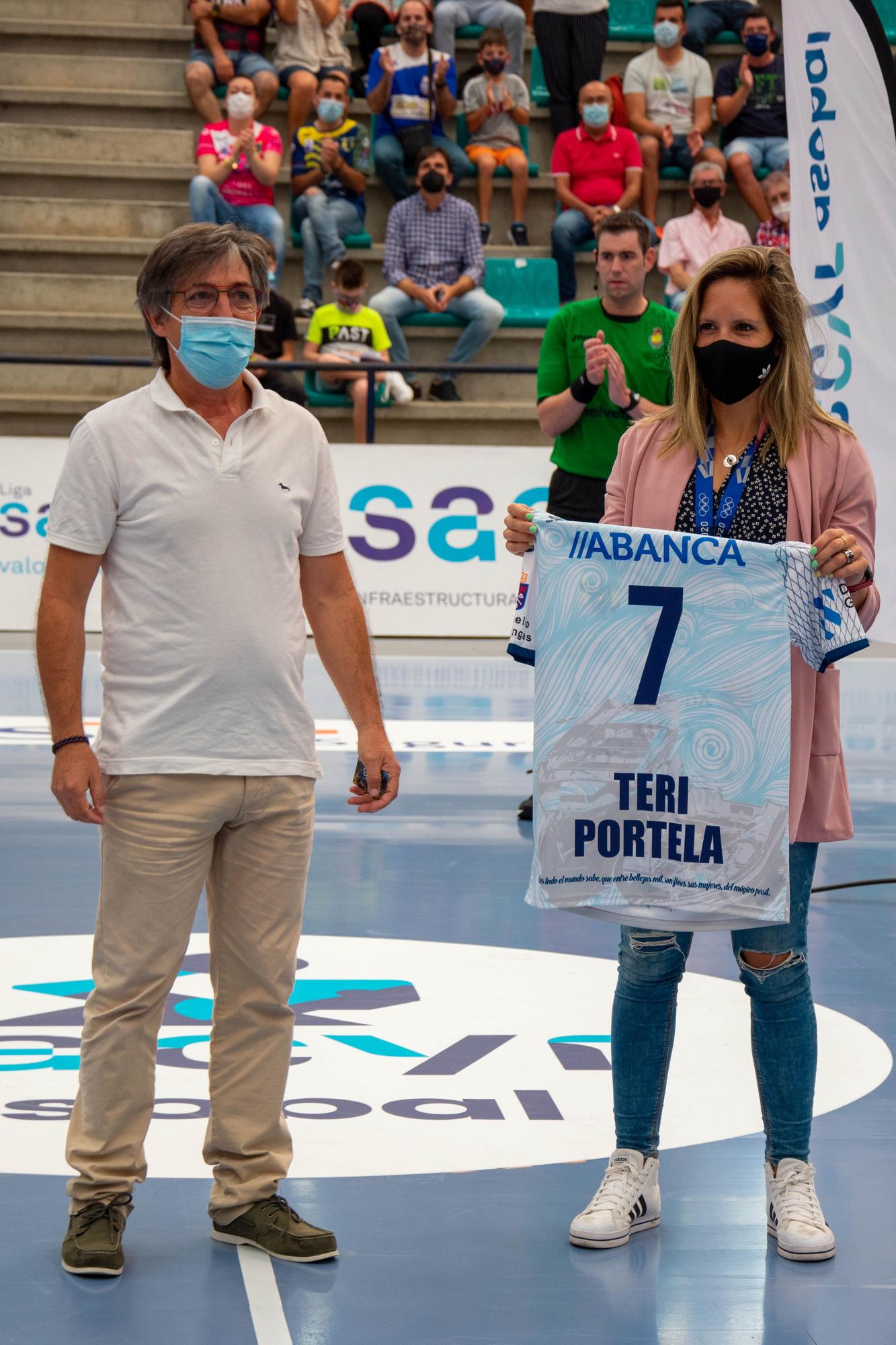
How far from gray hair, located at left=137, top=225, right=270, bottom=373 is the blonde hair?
0.71 meters

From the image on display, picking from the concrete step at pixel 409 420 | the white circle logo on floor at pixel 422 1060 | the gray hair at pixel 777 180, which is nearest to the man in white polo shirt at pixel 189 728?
the white circle logo on floor at pixel 422 1060

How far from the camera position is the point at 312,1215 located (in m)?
2.70

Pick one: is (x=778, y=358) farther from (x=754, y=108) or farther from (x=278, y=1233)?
(x=754, y=108)

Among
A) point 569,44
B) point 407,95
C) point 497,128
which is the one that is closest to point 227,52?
point 407,95

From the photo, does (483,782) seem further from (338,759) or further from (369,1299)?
(369,1299)

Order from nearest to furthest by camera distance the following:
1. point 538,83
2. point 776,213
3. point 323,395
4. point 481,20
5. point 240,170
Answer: point 323,395 < point 776,213 < point 240,170 < point 481,20 < point 538,83

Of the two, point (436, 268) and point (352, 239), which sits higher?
point (352, 239)

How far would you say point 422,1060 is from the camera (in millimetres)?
3486

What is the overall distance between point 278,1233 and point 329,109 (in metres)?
11.9

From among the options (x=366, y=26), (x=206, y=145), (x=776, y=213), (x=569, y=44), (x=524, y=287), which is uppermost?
(x=366, y=26)

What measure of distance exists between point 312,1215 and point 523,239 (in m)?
12.3

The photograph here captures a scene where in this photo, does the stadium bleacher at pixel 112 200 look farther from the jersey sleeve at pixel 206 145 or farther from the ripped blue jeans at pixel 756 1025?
the ripped blue jeans at pixel 756 1025

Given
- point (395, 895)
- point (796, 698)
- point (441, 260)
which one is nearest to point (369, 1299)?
point (796, 698)

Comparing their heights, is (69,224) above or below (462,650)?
above
